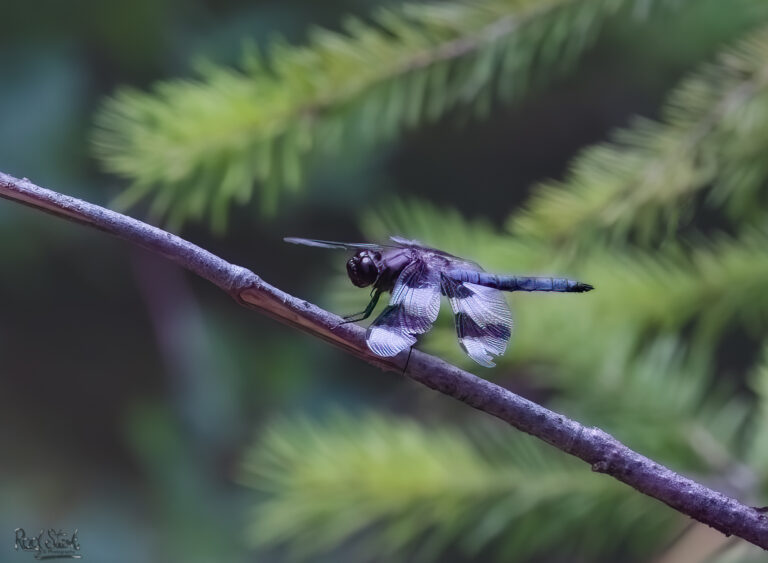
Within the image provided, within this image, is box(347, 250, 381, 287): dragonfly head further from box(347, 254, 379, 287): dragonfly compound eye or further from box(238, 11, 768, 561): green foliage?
box(238, 11, 768, 561): green foliage

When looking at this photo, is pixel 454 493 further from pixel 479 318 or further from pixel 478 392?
pixel 478 392

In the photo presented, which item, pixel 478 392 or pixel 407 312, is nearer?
pixel 478 392

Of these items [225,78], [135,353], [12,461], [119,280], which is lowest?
[12,461]

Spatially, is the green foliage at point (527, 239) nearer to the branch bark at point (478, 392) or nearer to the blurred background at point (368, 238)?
the blurred background at point (368, 238)

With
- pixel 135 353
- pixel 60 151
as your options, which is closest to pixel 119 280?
pixel 135 353

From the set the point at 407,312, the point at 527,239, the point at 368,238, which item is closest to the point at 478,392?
the point at 407,312

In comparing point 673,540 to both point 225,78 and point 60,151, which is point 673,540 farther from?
point 60,151
